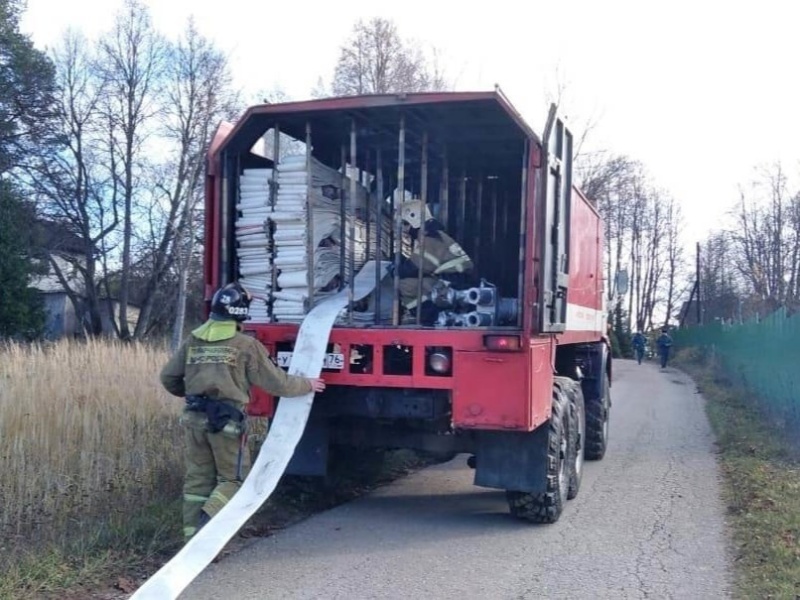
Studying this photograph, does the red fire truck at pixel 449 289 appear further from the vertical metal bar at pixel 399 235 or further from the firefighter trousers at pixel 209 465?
the firefighter trousers at pixel 209 465

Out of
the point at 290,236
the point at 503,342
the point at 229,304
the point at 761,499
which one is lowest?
the point at 761,499

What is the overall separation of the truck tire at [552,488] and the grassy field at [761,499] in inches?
53.9

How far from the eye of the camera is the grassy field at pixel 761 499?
19.3ft

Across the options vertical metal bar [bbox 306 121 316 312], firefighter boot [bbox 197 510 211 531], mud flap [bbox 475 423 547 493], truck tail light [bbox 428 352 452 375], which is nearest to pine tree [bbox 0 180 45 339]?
vertical metal bar [bbox 306 121 316 312]

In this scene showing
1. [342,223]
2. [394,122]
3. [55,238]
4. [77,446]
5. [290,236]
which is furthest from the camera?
[55,238]

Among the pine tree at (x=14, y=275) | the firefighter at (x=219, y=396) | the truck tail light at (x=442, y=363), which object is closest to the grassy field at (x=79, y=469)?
the firefighter at (x=219, y=396)

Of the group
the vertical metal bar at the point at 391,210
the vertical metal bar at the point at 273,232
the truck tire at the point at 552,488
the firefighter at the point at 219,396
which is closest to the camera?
the firefighter at the point at 219,396

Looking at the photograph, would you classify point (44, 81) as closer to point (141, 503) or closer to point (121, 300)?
point (121, 300)

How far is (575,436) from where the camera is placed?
803 cm

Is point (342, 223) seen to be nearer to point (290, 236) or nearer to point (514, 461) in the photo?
point (290, 236)

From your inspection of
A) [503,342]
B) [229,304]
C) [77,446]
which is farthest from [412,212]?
[77,446]

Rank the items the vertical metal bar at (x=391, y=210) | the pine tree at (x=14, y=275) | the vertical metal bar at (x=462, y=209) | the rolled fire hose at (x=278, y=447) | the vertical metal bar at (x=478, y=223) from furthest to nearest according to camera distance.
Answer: the pine tree at (x=14, y=275) → the vertical metal bar at (x=478, y=223) → the vertical metal bar at (x=462, y=209) → the vertical metal bar at (x=391, y=210) → the rolled fire hose at (x=278, y=447)

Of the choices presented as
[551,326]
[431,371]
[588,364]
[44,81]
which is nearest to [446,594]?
[431,371]

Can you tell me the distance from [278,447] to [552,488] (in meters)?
2.17
